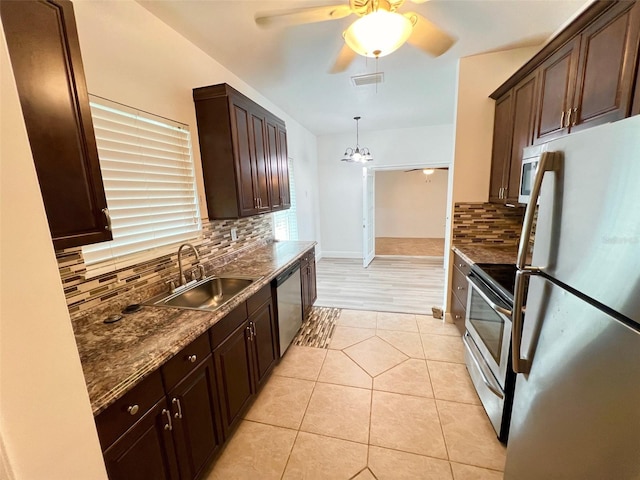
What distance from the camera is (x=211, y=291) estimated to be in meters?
2.08

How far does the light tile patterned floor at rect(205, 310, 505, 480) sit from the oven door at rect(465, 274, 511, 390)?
42 cm

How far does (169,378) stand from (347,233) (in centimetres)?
516

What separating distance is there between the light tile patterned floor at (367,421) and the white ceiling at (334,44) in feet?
9.05

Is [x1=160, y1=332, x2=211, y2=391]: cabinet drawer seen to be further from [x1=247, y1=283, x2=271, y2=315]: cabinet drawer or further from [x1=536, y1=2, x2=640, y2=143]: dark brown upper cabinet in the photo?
[x1=536, y1=2, x2=640, y2=143]: dark brown upper cabinet

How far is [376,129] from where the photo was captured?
5328mm

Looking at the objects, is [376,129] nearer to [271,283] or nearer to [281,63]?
[281,63]

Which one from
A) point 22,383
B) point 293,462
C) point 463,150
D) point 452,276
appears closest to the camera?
point 22,383

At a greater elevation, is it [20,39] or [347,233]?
[20,39]

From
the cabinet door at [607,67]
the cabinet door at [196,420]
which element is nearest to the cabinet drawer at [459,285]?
the cabinet door at [607,67]

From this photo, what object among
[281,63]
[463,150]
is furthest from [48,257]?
[463,150]

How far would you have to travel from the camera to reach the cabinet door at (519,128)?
205 centimetres

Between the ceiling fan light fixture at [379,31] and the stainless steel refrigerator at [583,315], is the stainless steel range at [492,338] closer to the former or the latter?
the stainless steel refrigerator at [583,315]

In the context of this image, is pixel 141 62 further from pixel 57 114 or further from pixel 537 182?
pixel 537 182

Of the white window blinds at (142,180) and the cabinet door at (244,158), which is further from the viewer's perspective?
the cabinet door at (244,158)
